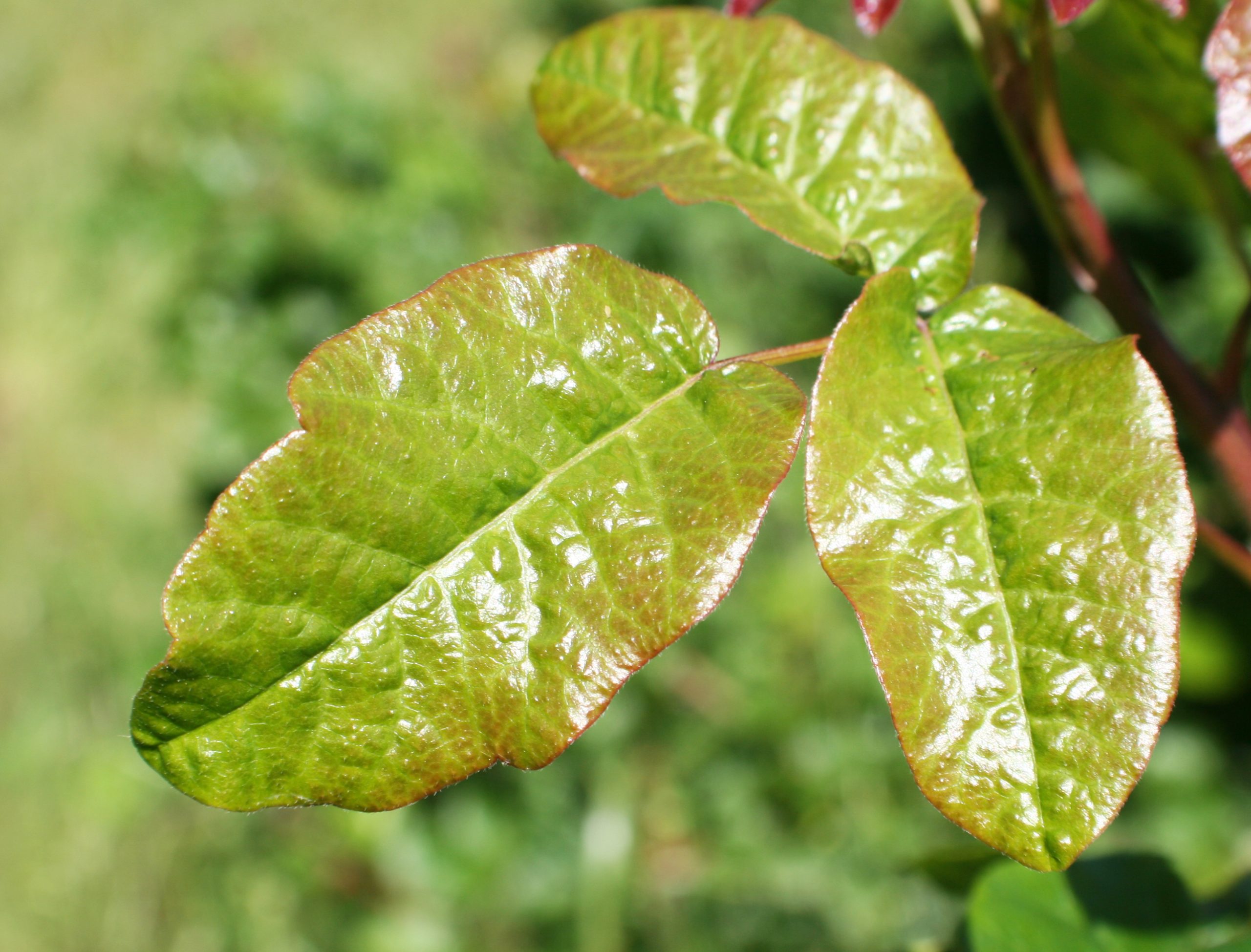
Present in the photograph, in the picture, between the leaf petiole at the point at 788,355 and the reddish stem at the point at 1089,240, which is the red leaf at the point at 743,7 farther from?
the leaf petiole at the point at 788,355

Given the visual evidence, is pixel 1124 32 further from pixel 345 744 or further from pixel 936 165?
pixel 345 744

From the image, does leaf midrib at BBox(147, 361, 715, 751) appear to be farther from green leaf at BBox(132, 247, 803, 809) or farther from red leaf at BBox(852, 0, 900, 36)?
red leaf at BBox(852, 0, 900, 36)

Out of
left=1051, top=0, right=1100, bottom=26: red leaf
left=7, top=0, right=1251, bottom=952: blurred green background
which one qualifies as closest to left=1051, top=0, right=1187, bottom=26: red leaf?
left=1051, top=0, right=1100, bottom=26: red leaf

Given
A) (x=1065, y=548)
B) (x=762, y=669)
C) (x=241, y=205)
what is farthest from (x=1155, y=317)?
(x=241, y=205)

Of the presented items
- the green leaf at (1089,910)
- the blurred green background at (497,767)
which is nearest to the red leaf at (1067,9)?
the green leaf at (1089,910)

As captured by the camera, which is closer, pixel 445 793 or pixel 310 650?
pixel 310 650

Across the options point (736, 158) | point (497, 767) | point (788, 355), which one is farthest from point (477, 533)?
point (497, 767)
